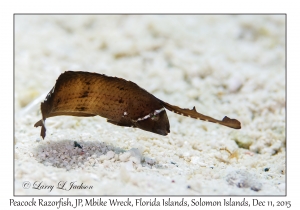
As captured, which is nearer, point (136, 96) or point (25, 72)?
point (136, 96)

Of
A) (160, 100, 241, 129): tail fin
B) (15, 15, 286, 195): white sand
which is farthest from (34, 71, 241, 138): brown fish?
(15, 15, 286, 195): white sand

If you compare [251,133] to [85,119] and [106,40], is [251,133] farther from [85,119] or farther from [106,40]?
[106,40]

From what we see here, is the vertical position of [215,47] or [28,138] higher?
[215,47]

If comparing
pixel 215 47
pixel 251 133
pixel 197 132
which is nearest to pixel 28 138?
pixel 197 132
